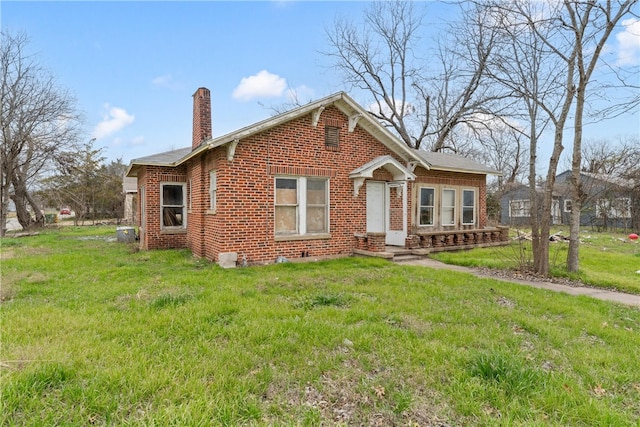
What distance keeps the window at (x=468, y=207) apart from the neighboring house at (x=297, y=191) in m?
1.15

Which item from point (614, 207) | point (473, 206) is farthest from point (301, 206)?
point (614, 207)

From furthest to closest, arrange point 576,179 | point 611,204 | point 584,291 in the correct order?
point 611,204
point 576,179
point 584,291

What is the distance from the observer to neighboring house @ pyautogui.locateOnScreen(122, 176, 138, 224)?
24.7m

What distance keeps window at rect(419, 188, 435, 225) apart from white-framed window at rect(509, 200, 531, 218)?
73.0 feet

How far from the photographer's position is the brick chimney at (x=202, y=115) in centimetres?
1255

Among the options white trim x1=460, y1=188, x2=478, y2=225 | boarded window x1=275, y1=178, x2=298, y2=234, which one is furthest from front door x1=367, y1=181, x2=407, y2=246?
white trim x1=460, y1=188, x2=478, y2=225

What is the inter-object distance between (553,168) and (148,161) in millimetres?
12363

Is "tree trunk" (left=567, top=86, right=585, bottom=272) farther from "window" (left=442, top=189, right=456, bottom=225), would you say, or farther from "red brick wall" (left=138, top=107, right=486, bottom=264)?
"window" (left=442, top=189, right=456, bottom=225)

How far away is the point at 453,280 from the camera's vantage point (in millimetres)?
7492

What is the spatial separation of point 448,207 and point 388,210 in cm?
386

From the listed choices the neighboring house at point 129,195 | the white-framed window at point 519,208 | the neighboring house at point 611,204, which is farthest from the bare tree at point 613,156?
the neighboring house at point 129,195

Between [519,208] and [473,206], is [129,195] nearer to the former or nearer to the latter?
[473,206]

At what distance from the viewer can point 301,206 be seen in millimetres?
9906

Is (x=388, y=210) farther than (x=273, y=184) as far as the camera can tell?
Yes
